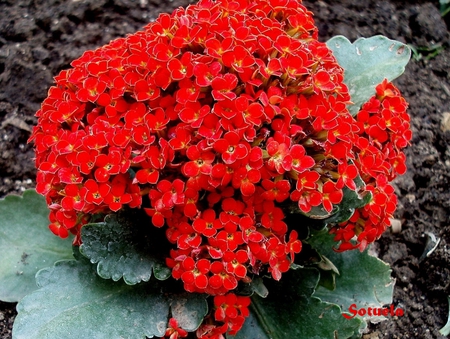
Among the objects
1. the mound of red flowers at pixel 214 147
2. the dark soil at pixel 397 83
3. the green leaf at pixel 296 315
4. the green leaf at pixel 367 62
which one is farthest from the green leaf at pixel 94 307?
the green leaf at pixel 367 62

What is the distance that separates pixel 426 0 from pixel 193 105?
2.72 meters

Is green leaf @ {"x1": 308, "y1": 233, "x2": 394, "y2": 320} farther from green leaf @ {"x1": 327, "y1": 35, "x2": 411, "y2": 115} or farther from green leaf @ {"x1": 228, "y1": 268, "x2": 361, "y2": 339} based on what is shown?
green leaf @ {"x1": 327, "y1": 35, "x2": 411, "y2": 115}

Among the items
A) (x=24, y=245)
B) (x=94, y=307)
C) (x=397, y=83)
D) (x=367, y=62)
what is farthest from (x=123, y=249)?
(x=397, y=83)

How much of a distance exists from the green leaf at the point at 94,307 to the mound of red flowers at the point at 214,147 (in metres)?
0.10

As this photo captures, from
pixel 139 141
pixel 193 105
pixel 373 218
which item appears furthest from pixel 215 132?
pixel 373 218

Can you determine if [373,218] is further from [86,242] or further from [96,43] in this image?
[96,43]

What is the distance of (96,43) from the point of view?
3.45 meters

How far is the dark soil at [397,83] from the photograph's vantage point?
2.75m

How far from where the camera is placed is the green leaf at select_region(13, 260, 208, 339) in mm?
1987

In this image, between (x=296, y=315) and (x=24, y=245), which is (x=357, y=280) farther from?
(x=24, y=245)

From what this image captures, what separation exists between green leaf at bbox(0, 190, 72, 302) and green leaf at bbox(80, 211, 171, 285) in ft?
1.91

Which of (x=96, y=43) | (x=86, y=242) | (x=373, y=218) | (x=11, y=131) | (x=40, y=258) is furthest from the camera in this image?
(x=96, y=43)

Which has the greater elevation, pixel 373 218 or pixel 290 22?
pixel 290 22

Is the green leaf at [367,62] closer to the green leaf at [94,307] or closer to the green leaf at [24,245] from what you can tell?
the green leaf at [94,307]
